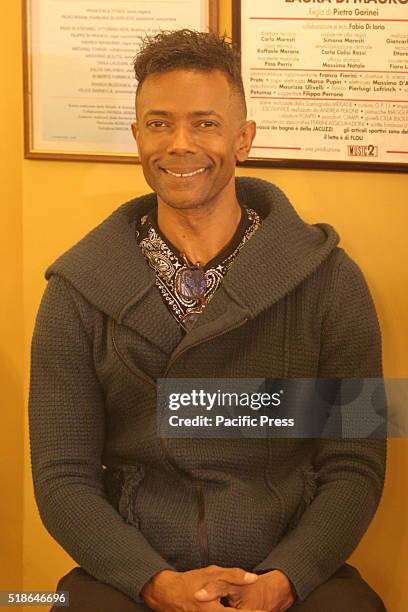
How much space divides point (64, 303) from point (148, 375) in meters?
0.16

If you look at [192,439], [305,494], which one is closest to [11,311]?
[192,439]

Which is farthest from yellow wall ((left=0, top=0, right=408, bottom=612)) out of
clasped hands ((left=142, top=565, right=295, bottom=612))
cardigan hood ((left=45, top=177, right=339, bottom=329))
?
clasped hands ((left=142, top=565, right=295, bottom=612))

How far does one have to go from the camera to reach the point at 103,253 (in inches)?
54.4

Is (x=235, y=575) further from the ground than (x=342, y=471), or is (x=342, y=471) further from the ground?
(x=342, y=471)

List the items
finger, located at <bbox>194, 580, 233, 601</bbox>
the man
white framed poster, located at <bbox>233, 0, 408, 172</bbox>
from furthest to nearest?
white framed poster, located at <bbox>233, 0, 408, 172</bbox> < the man < finger, located at <bbox>194, 580, 233, 601</bbox>

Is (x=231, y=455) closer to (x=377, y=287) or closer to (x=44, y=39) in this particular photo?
(x=377, y=287)

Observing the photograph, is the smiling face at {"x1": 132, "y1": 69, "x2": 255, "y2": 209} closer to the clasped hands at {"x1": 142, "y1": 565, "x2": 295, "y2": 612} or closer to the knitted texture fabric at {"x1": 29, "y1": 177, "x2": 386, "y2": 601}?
the knitted texture fabric at {"x1": 29, "y1": 177, "x2": 386, "y2": 601}

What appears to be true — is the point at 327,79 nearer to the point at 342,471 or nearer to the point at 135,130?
the point at 135,130

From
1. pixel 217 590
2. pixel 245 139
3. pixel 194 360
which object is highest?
pixel 245 139

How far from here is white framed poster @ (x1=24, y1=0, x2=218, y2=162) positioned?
1.52 m

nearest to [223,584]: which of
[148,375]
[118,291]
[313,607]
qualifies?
[313,607]

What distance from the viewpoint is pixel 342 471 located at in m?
1.35

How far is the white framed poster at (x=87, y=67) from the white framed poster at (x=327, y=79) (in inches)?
3.9

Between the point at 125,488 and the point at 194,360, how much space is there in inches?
8.5
